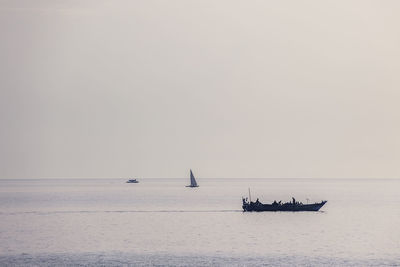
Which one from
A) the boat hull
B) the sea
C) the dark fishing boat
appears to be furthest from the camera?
the boat hull

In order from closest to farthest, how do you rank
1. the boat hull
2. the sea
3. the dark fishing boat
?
the sea → the dark fishing boat → the boat hull

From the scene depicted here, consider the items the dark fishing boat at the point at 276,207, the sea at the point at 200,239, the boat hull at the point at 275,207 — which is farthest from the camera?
the boat hull at the point at 275,207

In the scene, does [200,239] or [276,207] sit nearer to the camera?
[200,239]

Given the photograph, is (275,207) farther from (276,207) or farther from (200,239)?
(200,239)

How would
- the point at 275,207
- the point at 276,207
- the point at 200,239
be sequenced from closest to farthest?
the point at 200,239 < the point at 275,207 < the point at 276,207

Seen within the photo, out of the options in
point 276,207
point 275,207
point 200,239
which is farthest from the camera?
point 276,207

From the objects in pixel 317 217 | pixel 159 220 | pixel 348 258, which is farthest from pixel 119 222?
pixel 348 258

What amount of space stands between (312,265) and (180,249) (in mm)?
20959

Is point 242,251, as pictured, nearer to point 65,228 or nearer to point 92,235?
point 92,235

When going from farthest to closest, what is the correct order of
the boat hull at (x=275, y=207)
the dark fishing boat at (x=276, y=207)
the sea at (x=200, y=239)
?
the boat hull at (x=275, y=207), the dark fishing boat at (x=276, y=207), the sea at (x=200, y=239)

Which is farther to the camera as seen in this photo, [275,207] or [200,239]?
[275,207]

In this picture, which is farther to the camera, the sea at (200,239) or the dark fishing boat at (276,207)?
the dark fishing boat at (276,207)

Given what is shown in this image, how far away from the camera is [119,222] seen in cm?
13762

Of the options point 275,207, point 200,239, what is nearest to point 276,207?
point 275,207
